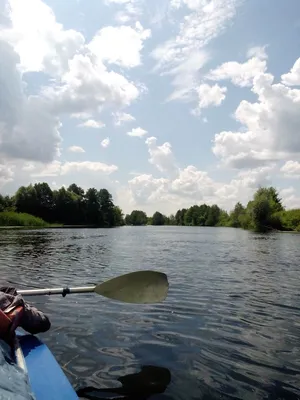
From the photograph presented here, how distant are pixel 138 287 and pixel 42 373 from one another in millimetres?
3065

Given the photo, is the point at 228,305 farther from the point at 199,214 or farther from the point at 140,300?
the point at 199,214

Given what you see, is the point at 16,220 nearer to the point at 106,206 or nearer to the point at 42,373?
the point at 106,206

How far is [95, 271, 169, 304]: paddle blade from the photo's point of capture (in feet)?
22.9

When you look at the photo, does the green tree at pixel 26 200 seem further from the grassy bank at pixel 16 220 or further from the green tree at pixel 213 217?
the green tree at pixel 213 217

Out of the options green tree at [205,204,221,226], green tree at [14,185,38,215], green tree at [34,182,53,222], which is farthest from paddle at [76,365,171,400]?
green tree at [205,204,221,226]

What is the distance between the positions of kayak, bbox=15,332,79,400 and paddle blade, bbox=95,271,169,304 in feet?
7.14

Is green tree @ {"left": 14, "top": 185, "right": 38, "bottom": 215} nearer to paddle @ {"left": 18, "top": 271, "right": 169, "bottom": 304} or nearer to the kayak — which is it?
paddle @ {"left": 18, "top": 271, "right": 169, "bottom": 304}

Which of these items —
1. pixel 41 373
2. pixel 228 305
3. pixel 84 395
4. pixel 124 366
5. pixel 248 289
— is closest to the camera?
pixel 41 373

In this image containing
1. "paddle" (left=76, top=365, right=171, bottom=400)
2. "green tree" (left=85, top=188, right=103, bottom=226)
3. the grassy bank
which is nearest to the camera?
"paddle" (left=76, top=365, right=171, bottom=400)

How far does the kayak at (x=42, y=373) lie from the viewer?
147 inches

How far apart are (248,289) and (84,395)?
8634mm

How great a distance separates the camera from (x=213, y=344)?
22.6 feet

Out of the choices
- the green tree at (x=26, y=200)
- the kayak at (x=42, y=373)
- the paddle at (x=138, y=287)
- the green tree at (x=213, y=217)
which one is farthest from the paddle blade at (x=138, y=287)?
the green tree at (x=213, y=217)

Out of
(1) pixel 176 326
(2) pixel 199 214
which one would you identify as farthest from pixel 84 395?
(2) pixel 199 214
